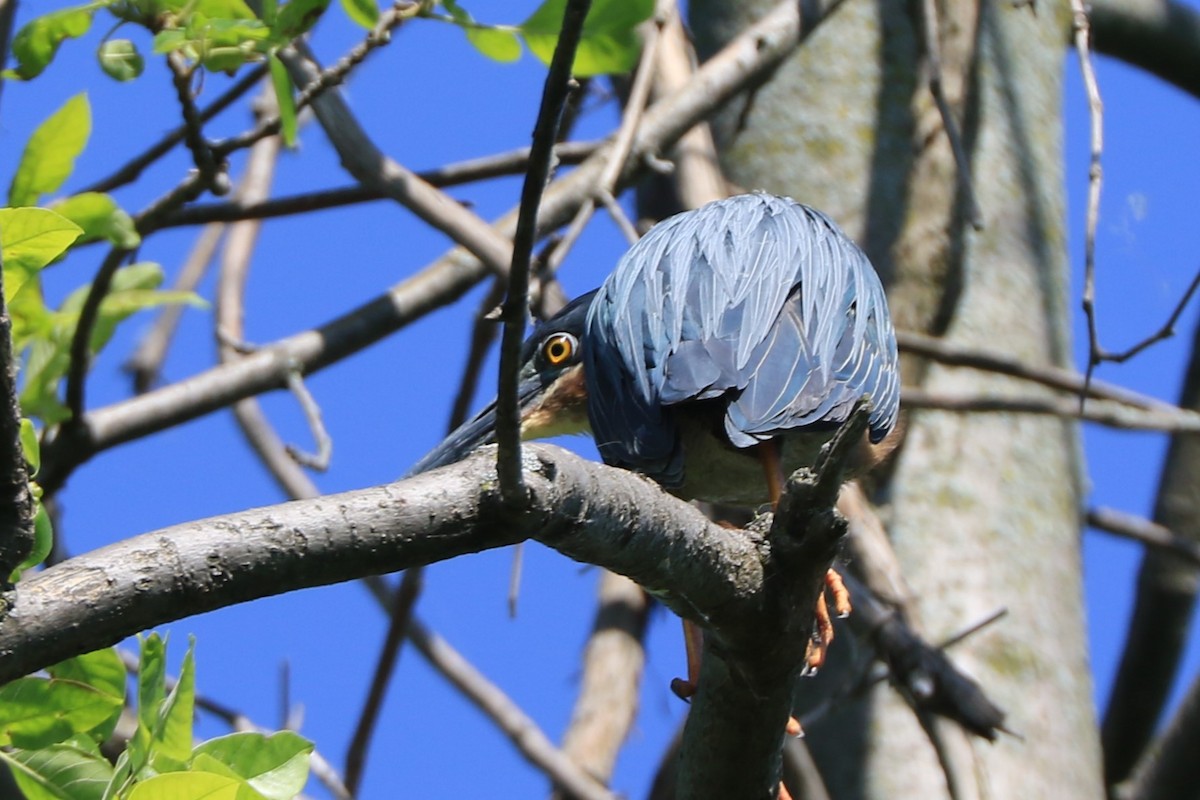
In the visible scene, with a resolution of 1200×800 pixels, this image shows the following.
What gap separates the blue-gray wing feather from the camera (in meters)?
2.29

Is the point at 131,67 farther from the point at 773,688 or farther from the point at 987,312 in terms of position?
the point at 987,312

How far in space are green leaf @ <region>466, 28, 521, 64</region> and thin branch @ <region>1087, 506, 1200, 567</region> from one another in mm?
2236

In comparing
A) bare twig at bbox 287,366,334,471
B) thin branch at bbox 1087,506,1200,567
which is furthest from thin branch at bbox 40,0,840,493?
A: thin branch at bbox 1087,506,1200,567

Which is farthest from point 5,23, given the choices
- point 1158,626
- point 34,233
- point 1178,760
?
point 1158,626

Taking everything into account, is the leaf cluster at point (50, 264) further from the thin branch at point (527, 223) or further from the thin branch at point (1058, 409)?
the thin branch at point (1058, 409)

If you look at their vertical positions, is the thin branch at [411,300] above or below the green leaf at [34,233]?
below

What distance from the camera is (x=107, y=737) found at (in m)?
1.75

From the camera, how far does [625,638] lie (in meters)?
4.45

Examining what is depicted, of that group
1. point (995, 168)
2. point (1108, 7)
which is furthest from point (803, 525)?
point (1108, 7)

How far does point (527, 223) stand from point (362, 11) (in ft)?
3.96

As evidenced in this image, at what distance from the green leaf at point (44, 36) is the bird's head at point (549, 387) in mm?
928

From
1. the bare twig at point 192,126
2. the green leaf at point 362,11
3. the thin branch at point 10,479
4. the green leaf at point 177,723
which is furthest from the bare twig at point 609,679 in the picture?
the thin branch at point 10,479

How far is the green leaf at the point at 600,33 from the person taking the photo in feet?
8.00

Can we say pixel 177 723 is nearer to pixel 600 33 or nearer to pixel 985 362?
pixel 600 33
